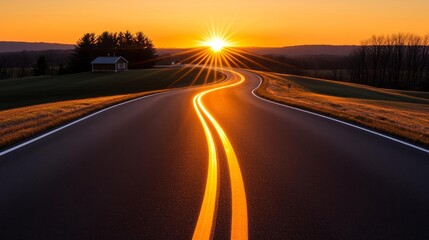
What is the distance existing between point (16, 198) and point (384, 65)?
116 meters

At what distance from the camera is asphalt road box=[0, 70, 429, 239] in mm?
3928

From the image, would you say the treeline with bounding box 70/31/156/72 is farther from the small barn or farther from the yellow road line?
the yellow road line

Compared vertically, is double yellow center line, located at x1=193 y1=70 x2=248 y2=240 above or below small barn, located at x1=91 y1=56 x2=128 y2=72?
below

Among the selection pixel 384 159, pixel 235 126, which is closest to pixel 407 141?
pixel 384 159

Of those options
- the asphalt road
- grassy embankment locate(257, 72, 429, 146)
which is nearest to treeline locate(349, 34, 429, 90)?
grassy embankment locate(257, 72, 429, 146)

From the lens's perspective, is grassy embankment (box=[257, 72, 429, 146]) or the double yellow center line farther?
grassy embankment (box=[257, 72, 429, 146])

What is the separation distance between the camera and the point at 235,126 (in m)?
11.6

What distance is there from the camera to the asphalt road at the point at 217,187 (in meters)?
3.93

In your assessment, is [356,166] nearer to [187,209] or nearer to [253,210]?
[253,210]

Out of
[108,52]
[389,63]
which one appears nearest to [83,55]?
[108,52]

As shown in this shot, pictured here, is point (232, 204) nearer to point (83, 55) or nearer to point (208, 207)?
point (208, 207)

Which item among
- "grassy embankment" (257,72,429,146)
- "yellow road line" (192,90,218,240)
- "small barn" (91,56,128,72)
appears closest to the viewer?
"yellow road line" (192,90,218,240)

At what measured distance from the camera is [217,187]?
5363mm

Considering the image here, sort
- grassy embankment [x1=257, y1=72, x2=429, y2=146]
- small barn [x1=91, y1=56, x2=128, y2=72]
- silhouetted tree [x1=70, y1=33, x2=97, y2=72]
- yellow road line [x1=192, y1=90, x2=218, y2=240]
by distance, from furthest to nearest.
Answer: silhouetted tree [x1=70, y1=33, x2=97, y2=72] → small barn [x1=91, y1=56, x2=128, y2=72] → grassy embankment [x1=257, y1=72, x2=429, y2=146] → yellow road line [x1=192, y1=90, x2=218, y2=240]
